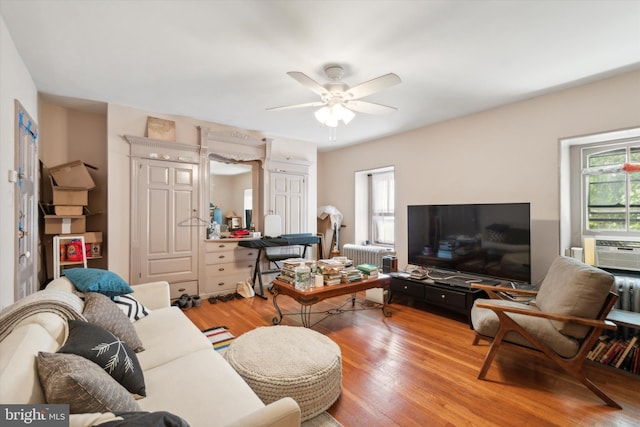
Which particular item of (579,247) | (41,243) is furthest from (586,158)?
(41,243)

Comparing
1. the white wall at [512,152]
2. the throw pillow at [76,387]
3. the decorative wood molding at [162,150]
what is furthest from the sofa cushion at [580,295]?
the decorative wood molding at [162,150]

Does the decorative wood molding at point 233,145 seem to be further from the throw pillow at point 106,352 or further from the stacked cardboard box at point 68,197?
the throw pillow at point 106,352

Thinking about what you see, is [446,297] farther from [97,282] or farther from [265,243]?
[97,282]

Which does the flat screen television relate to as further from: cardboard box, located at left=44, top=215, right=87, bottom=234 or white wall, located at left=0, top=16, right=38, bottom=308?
cardboard box, located at left=44, top=215, right=87, bottom=234

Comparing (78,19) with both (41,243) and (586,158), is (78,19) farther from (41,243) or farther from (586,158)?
(586,158)

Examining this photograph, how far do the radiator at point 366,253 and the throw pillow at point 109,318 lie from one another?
3.65 metres

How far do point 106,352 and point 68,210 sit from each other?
297 centimetres

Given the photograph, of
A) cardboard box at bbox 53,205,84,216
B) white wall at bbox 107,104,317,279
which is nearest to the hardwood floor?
white wall at bbox 107,104,317,279

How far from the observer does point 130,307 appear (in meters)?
2.14

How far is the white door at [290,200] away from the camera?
4801 millimetres

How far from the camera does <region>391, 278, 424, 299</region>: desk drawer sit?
3527mm

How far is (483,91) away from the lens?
9.88ft

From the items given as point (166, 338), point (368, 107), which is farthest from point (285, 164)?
point (166, 338)

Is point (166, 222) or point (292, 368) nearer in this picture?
point (292, 368)
